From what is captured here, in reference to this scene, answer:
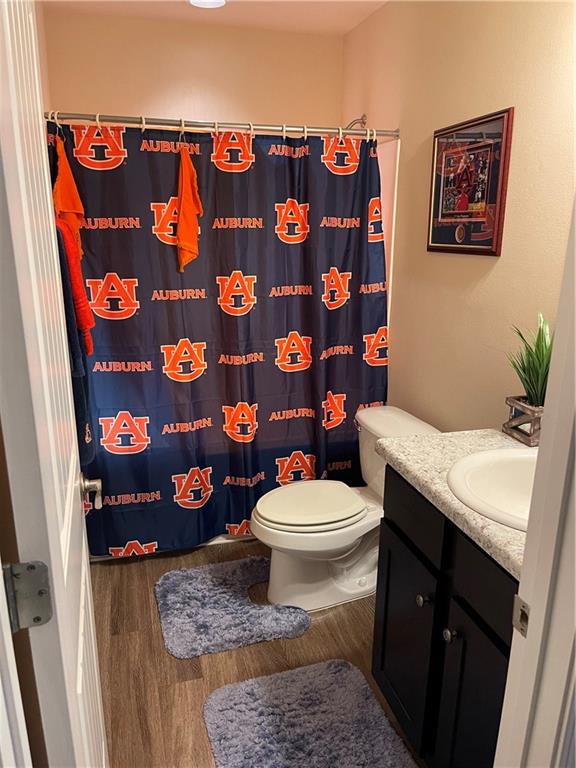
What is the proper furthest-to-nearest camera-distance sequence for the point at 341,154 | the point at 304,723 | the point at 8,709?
the point at 341,154
the point at 304,723
the point at 8,709

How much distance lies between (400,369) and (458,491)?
1358mm

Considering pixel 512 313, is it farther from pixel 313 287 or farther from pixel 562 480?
pixel 562 480

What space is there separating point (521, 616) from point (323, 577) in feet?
5.17

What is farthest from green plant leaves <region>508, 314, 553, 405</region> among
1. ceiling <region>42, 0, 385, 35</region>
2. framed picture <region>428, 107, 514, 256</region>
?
ceiling <region>42, 0, 385, 35</region>

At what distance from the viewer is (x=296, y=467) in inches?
109

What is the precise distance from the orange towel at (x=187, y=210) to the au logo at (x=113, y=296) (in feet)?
0.78

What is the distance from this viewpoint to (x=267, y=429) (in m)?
2.66

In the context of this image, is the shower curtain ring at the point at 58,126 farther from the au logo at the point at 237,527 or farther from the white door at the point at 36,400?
the au logo at the point at 237,527

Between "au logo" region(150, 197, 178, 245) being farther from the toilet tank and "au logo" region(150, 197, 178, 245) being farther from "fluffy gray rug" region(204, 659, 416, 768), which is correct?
"fluffy gray rug" region(204, 659, 416, 768)

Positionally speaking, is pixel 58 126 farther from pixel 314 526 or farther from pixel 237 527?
pixel 237 527

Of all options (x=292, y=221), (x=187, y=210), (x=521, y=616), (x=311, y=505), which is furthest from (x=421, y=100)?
(x=521, y=616)

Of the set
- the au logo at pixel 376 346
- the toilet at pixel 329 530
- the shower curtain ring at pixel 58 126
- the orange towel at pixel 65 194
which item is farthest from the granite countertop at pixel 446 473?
the shower curtain ring at pixel 58 126

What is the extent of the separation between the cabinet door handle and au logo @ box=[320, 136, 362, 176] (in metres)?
1.76

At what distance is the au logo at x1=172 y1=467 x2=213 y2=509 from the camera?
8.52 feet
